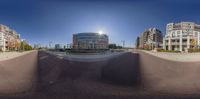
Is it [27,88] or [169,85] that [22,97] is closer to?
[27,88]

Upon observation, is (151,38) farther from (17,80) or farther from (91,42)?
(17,80)

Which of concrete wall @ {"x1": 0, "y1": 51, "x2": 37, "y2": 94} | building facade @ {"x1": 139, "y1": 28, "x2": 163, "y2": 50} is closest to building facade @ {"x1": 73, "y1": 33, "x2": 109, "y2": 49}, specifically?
building facade @ {"x1": 139, "y1": 28, "x2": 163, "y2": 50}

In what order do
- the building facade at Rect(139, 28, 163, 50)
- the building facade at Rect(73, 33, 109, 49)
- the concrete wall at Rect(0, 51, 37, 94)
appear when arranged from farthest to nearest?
the building facade at Rect(139, 28, 163, 50) < the building facade at Rect(73, 33, 109, 49) < the concrete wall at Rect(0, 51, 37, 94)

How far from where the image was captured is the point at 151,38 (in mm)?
11109

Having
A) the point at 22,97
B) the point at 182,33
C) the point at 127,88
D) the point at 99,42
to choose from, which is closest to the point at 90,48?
the point at 99,42

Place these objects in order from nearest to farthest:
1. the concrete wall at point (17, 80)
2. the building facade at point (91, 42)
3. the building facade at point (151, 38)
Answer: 1. the concrete wall at point (17, 80)
2. the building facade at point (91, 42)
3. the building facade at point (151, 38)

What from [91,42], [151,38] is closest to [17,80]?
[91,42]

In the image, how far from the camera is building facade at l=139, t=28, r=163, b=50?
8.96 metres

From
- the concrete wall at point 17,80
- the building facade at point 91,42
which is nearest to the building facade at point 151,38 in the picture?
the building facade at point 91,42

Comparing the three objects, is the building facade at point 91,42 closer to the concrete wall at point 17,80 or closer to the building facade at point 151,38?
the building facade at point 151,38

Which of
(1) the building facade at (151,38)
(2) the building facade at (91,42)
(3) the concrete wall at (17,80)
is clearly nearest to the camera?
(3) the concrete wall at (17,80)

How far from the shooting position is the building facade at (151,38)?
896cm

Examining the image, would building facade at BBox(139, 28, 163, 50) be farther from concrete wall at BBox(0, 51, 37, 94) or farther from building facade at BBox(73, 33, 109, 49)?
concrete wall at BBox(0, 51, 37, 94)

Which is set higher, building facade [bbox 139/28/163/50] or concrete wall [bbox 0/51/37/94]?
building facade [bbox 139/28/163/50]
